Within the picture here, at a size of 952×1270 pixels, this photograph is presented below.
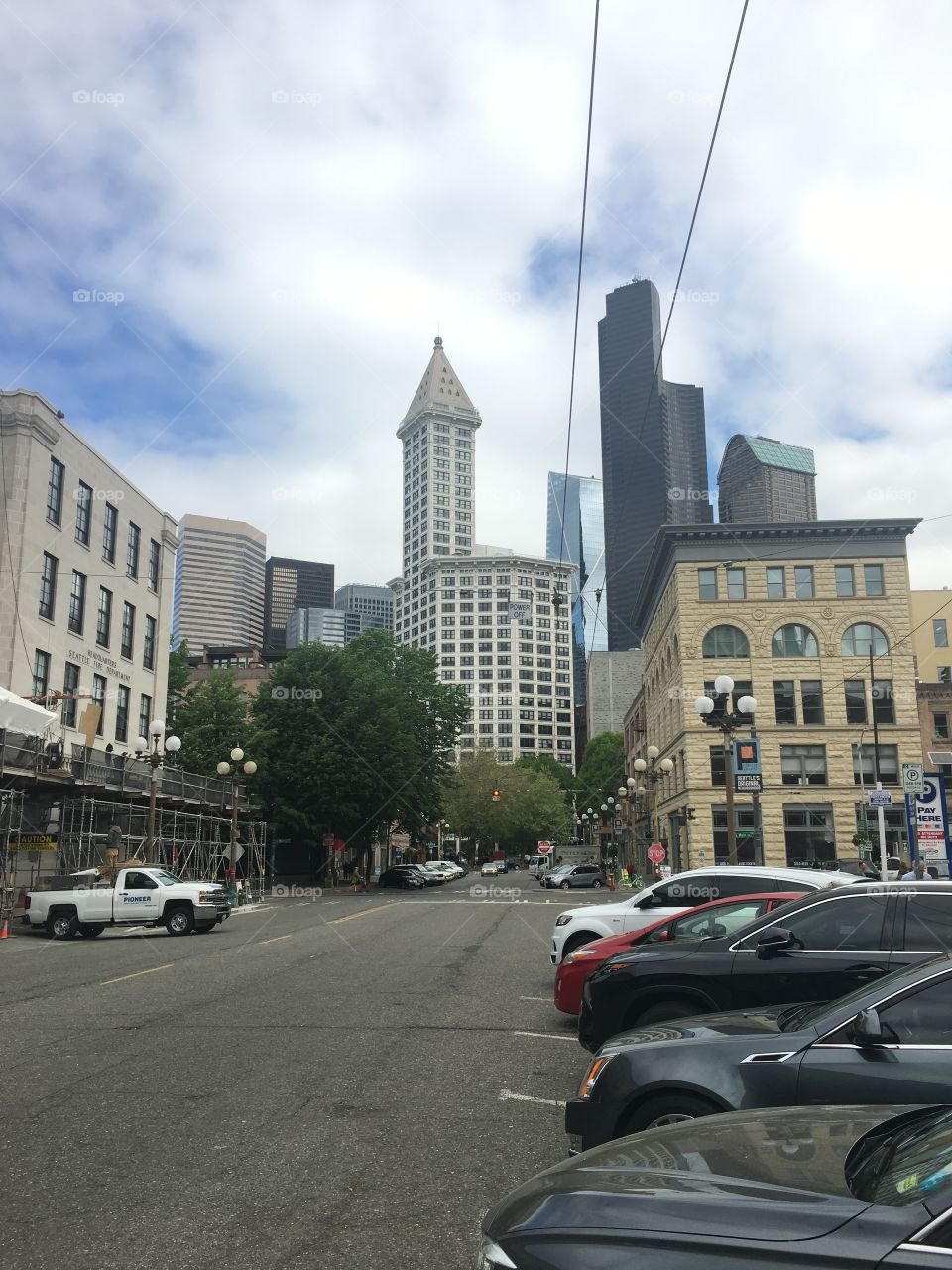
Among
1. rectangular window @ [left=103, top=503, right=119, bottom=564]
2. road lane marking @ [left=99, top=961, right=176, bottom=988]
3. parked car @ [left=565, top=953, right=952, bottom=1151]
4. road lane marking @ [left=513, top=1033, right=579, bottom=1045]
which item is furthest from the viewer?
rectangular window @ [left=103, top=503, right=119, bottom=564]

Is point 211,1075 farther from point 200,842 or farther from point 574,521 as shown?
point 574,521

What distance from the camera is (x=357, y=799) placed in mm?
54219

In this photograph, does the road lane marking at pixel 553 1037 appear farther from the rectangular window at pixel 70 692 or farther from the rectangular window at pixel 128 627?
the rectangular window at pixel 128 627

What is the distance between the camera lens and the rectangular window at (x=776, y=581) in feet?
180

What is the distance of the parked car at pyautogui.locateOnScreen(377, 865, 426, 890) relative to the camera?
57.5 metres

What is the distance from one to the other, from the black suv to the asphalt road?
37.9 inches

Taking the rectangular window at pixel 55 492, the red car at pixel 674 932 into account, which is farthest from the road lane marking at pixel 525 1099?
the rectangular window at pixel 55 492

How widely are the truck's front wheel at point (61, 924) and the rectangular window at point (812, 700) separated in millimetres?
39988

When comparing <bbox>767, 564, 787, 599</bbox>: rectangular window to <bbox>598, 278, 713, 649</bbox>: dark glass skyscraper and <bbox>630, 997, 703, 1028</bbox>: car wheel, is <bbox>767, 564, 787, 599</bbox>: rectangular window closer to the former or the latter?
<bbox>630, 997, 703, 1028</bbox>: car wheel

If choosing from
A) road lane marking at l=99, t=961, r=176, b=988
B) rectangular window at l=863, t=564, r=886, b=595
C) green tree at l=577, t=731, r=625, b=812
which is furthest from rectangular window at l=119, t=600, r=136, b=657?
green tree at l=577, t=731, r=625, b=812

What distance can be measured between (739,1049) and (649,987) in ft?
9.38

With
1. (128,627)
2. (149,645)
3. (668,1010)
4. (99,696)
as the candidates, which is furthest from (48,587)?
(668,1010)

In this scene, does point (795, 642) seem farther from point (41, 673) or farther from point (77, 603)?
point (41, 673)

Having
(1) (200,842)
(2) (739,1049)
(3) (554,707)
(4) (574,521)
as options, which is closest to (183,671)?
(1) (200,842)
